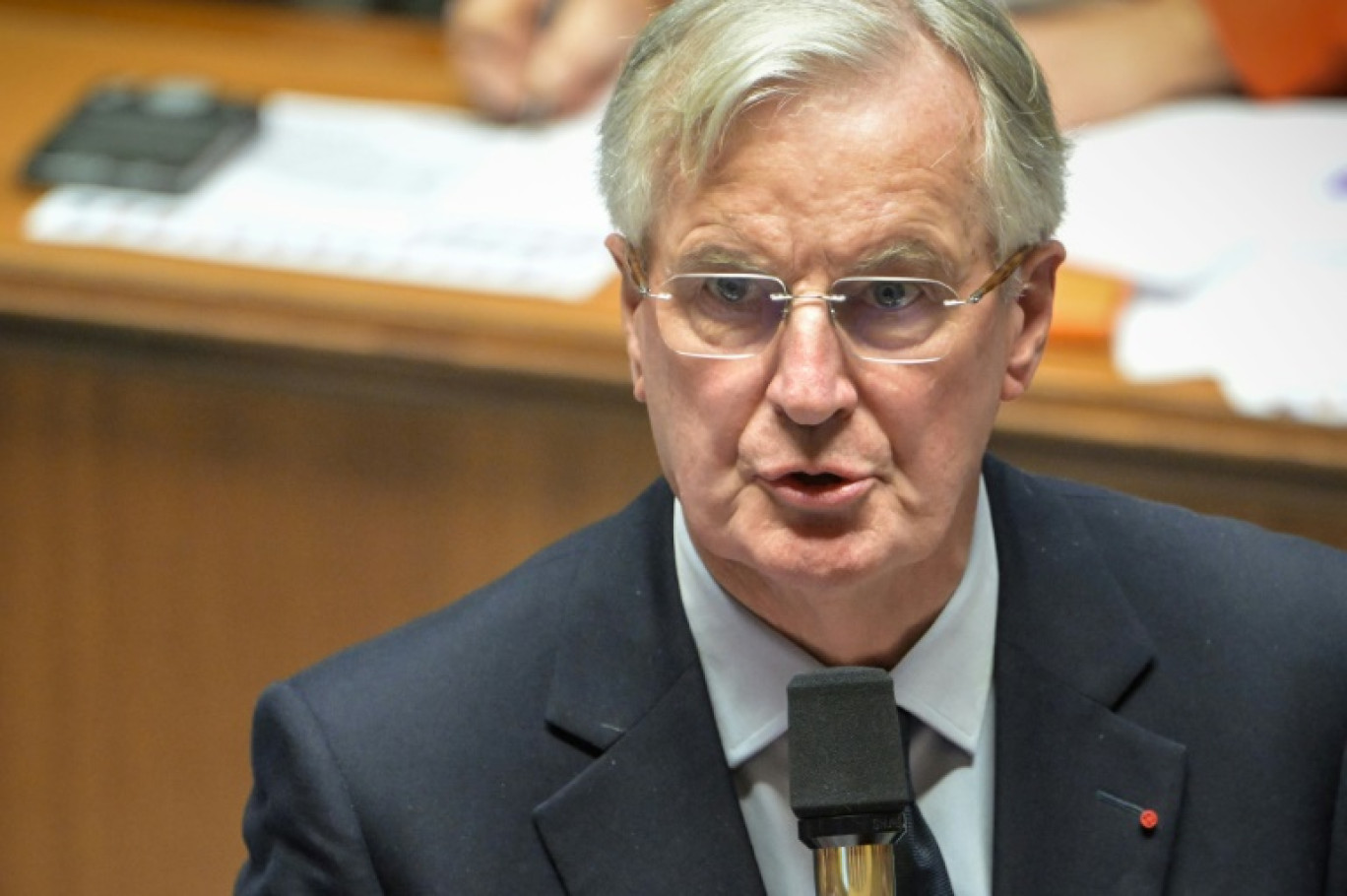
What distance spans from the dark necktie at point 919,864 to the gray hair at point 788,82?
44 centimetres

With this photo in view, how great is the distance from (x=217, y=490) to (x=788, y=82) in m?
1.49

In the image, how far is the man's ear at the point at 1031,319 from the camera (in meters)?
1.71

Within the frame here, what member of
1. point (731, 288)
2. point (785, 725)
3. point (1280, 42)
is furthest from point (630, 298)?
point (1280, 42)

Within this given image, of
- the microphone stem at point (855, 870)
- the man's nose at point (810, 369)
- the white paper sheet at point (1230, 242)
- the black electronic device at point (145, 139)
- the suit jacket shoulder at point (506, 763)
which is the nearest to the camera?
the microphone stem at point (855, 870)

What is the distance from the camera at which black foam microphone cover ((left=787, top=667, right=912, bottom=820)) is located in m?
1.33

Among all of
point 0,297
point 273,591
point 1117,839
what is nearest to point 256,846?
point 1117,839

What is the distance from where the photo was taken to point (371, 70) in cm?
347

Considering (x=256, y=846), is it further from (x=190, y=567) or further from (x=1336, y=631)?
(x=190, y=567)

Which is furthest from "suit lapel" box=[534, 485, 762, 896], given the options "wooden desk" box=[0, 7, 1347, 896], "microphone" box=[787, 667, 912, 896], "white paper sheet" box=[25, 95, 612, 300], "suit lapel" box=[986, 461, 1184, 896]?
"white paper sheet" box=[25, 95, 612, 300]

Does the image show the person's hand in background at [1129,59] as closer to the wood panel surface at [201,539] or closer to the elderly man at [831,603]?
the wood panel surface at [201,539]

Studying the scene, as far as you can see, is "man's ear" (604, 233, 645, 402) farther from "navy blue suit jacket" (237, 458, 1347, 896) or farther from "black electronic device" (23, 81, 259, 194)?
"black electronic device" (23, 81, 259, 194)

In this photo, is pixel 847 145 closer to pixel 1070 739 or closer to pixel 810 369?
pixel 810 369

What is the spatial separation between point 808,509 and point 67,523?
1.59 metres

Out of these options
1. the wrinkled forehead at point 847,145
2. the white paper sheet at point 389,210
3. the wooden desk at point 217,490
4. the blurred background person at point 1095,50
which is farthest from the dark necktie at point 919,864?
the blurred background person at point 1095,50
